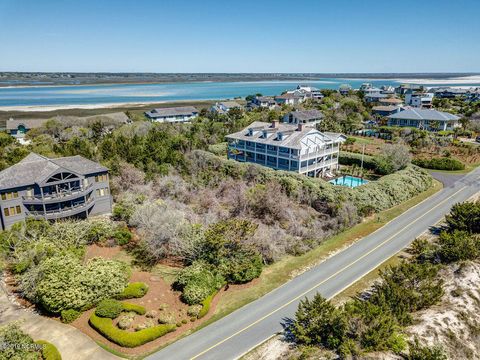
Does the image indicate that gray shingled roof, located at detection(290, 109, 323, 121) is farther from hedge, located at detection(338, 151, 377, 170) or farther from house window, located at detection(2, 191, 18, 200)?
house window, located at detection(2, 191, 18, 200)

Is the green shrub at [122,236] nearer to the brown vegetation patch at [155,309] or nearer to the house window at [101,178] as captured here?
the brown vegetation patch at [155,309]

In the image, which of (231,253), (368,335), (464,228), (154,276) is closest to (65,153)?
(154,276)

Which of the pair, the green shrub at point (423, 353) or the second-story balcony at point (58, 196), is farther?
the second-story balcony at point (58, 196)

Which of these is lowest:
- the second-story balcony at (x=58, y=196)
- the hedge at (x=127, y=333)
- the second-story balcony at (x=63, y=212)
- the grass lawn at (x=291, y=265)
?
the grass lawn at (x=291, y=265)

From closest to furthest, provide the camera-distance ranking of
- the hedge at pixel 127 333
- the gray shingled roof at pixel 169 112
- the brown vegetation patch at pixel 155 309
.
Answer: the hedge at pixel 127 333
the brown vegetation patch at pixel 155 309
the gray shingled roof at pixel 169 112

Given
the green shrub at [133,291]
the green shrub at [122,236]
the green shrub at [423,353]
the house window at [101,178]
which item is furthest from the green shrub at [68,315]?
the green shrub at [423,353]
